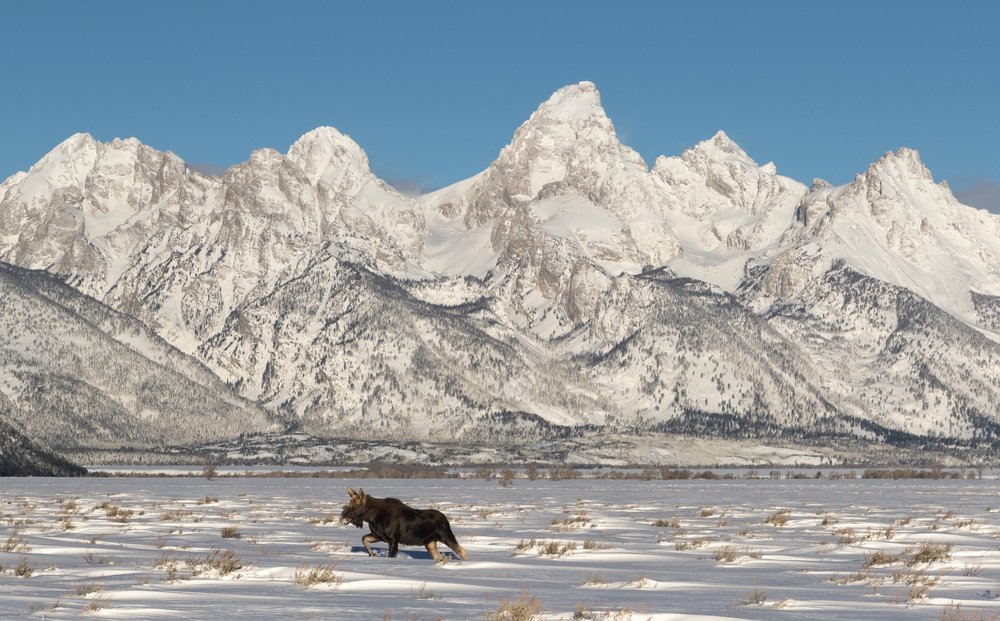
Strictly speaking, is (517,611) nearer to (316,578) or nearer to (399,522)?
(316,578)

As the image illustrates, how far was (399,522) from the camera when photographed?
98.3 feet

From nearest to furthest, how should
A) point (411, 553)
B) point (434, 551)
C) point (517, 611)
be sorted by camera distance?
point (517, 611)
point (434, 551)
point (411, 553)

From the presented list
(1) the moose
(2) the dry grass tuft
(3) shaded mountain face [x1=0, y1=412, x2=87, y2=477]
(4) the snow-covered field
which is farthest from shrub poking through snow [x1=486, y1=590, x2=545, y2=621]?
(3) shaded mountain face [x1=0, y1=412, x2=87, y2=477]

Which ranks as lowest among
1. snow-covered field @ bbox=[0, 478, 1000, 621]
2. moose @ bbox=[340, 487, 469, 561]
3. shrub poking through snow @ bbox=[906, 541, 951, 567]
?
snow-covered field @ bbox=[0, 478, 1000, 621]

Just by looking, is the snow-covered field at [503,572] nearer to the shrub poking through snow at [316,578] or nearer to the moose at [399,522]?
the shrub poking through snow at [316,578]

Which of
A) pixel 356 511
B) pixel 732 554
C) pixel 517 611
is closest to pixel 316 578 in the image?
A: pixel 517 611

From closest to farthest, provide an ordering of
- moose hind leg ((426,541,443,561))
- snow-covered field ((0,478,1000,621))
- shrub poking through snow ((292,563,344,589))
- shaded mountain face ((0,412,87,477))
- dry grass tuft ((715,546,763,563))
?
snow-covered field ((0,478,1000,621)), shrub poking through snow ((292,563,344,589)), moose hind leg ((426,541,443,561)), dry grass tuft ((715,546,763,563)), shaded mountain face ((0,412,87,477))

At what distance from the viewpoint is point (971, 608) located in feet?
68.7

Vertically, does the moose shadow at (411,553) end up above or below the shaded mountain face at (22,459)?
below

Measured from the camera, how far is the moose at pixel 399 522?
29766 mm

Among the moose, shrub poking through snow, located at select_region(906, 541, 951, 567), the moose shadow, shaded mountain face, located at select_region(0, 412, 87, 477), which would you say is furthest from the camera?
shaded mountain face, located at select_region(0, 412, 87, 477)

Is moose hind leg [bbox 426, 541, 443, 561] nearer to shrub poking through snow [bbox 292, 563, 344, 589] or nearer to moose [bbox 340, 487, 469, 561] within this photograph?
moose [bbox 340, 487, 469, 561]

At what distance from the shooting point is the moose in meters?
29.8

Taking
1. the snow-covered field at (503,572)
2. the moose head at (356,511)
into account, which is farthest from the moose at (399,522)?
the snow-covered field at (503,572)
